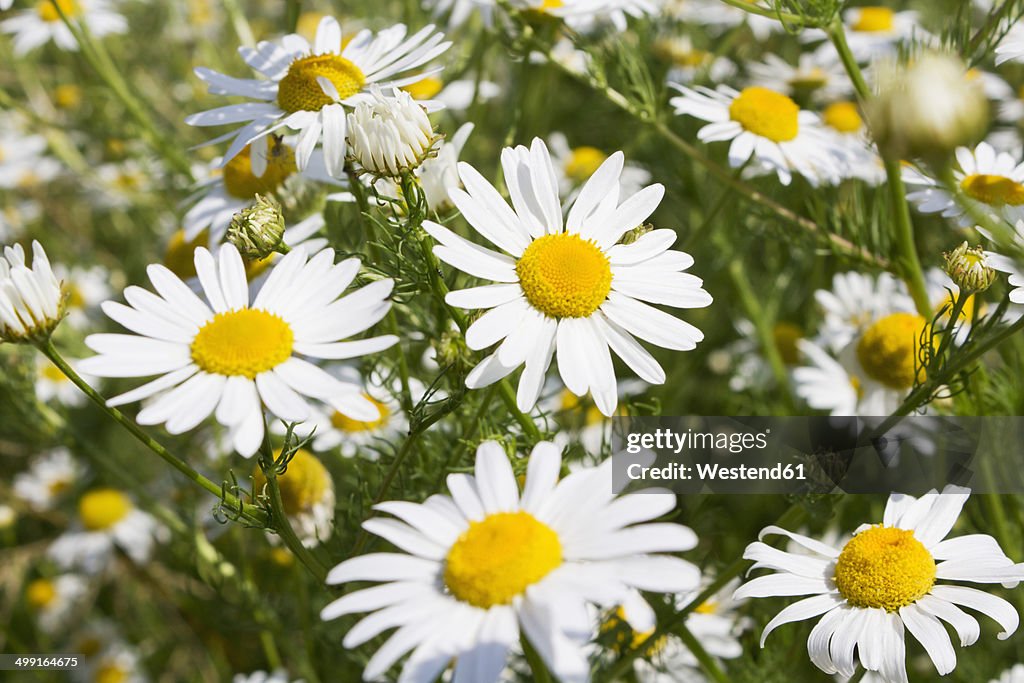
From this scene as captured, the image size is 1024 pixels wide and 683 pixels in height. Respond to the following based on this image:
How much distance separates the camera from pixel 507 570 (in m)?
0.98

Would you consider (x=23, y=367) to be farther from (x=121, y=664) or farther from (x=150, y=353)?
(x=121, y=664)

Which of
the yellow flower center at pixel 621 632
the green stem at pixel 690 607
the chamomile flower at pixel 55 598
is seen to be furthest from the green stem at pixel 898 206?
the chamomile flower at pixel 55 598

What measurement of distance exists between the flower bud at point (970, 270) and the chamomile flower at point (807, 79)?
142 centimetres

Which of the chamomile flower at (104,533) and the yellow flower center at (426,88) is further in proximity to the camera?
the chamomile flower at (104,533)

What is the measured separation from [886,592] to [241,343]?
3.05 ft

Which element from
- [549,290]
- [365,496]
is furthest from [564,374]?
[365,496]

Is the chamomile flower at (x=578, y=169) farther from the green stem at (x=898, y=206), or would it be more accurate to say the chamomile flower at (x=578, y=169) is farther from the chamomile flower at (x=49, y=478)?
the chamomile flower at (x=49, y=478)

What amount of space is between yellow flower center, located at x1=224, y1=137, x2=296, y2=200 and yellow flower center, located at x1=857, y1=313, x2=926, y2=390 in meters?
1.26

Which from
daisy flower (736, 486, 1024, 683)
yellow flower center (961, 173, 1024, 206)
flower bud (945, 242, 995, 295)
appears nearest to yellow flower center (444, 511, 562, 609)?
daisy flower (736, 486, 1024, 683)

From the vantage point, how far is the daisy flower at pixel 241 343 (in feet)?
3.53

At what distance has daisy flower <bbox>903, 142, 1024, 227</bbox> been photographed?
5.15 ft

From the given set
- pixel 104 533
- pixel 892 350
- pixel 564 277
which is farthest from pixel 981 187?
pixel 104 533

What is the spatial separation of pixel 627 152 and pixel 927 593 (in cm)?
159

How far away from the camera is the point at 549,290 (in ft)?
4.00
